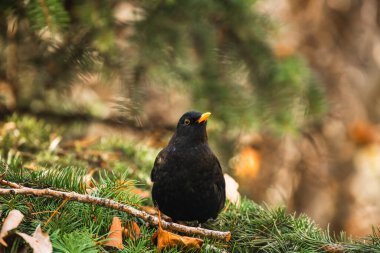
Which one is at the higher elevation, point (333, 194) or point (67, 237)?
point (333, 194)

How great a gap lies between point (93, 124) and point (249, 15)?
4.53 feet

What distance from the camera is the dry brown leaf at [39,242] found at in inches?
55.9

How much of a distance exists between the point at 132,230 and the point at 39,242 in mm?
428

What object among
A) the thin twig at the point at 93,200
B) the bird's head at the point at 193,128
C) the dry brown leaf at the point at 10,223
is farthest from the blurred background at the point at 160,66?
the dry brown leaf at the point at 10,223

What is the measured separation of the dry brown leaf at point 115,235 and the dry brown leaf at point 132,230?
0.03 metres

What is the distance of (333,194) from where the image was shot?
17.9ft

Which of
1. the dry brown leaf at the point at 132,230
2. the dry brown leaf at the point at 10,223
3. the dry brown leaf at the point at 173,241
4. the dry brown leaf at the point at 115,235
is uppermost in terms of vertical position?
the dry brown leaf at the point at 173,241

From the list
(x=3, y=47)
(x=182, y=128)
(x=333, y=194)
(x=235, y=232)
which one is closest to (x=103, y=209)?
(x=235, y=232)

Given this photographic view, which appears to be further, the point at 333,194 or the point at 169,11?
the point at 333,194

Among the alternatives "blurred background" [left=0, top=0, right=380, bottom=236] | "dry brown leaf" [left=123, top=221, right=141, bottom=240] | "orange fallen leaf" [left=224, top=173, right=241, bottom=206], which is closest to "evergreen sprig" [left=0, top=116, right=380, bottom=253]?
"dry brown leaf" [left=123, top=221, right=141, bottom=240]

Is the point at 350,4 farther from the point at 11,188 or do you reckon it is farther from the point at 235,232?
the point at 11,188

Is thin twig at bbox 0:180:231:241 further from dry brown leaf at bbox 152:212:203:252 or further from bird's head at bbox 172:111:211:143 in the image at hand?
bird's head at bbox 172:111:211:143

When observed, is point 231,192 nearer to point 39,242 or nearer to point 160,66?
point 160,66

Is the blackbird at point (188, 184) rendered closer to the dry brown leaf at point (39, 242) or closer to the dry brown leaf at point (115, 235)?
the dry brown leaf at point (115, 235)
